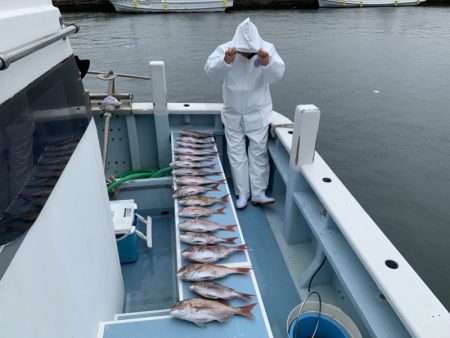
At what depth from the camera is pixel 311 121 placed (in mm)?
3033

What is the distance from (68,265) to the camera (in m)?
1.54

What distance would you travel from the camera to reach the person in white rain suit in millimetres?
3854

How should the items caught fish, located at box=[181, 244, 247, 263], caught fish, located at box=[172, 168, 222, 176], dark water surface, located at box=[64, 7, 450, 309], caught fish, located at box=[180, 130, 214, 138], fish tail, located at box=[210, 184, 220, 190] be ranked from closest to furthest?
caught fish, located at box=[181, 244, 247, 263] → fish tail, located at box=[210, 184, 220, 190] → caught fish, located at box=[172, 168, 222, 176] → caught fish, located at box=[180, 130, 214, 138] → dark water surface, located at box=[64, 7, 450, 309]

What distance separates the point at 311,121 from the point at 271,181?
5.24ft

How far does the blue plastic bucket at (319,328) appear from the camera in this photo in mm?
2427

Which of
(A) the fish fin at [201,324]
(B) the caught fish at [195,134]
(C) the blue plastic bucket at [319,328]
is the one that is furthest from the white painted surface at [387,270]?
(B) the caught fish at [195,134]

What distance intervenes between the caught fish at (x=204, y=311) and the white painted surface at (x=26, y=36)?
150cm

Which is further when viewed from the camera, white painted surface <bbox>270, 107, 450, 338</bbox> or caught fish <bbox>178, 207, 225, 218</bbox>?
caught fish <bbox>178, 207, 225, 218</bbox>

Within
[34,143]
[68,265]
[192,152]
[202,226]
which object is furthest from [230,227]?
[34,143]

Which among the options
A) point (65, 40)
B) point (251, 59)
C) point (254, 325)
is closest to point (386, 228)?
point (251, 59)

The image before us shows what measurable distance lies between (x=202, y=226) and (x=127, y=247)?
0.93 m

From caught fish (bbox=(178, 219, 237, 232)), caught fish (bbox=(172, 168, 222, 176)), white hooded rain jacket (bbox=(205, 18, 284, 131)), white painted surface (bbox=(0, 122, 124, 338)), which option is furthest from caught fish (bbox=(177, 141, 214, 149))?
white painted surface (bbox=(0, 122, 124, 338))

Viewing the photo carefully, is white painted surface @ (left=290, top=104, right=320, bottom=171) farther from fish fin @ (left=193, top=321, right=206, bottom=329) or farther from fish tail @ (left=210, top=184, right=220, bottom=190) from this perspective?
fish fin @ (left=193, top=321, right=206, bottom=329)

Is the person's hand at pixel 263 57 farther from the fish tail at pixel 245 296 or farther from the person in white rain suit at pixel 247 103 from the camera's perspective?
the fish tail at pixel 245 296
